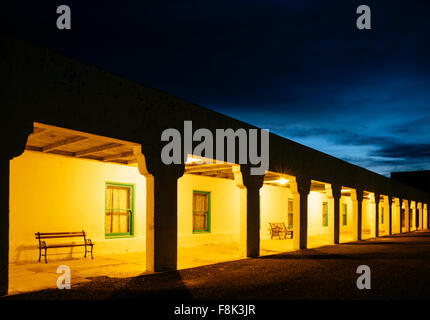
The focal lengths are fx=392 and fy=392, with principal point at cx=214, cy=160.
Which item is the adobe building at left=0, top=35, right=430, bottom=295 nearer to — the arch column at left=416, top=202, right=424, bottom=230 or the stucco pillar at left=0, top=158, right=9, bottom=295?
the stucco pillar at left=0, top=158, right=9, bottom=295

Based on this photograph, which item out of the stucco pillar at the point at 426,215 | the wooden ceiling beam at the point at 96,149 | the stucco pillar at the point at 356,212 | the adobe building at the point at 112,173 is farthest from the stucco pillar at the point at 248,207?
the stucco pillar at the point at 426,215

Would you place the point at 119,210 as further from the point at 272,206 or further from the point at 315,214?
the point at 315,214

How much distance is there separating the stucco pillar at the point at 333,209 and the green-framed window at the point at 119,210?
8.39 meters

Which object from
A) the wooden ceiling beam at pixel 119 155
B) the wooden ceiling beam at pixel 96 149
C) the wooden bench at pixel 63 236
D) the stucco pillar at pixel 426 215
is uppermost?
the wooden ceiling beam at pixel 96 149

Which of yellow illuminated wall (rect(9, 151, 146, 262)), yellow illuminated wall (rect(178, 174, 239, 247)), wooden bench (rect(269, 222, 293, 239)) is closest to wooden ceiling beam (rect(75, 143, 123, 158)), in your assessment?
yellow illuminated wall (rect(9, 151, 146, 262))

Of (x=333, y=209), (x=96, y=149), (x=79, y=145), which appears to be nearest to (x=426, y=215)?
(x=333, y=209)

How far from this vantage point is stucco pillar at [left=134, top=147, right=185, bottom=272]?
339 inches

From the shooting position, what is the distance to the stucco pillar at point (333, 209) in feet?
54.3

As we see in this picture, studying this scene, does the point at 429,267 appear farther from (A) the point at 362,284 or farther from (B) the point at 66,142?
(B) the point at 66,142

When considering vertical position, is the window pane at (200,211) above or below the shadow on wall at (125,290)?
above

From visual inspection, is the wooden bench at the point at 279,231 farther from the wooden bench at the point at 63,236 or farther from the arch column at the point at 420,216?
the arch column at the point at 420,216

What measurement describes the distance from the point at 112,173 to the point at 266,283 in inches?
257
